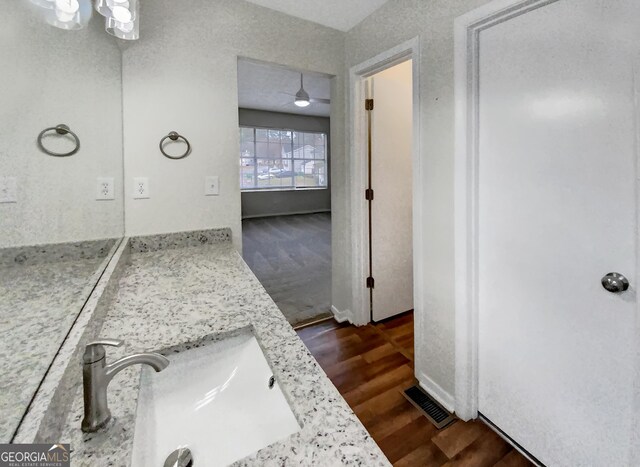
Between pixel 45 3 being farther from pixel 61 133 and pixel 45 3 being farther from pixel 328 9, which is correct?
pixel 328 9

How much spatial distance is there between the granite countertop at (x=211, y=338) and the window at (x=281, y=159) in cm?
657

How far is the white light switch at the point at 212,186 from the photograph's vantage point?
1.91 meters

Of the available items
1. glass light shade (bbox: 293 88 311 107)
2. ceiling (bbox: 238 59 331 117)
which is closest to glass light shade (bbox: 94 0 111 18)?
ceiling (bbox: 238 59 331 117)

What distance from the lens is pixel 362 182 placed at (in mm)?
2430

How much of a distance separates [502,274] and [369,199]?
121 centimetres

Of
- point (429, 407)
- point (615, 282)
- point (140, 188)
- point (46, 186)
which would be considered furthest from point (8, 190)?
point (429, 407)

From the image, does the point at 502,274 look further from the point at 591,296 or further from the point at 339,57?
the point at 339,57

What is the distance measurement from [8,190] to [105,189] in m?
0.76

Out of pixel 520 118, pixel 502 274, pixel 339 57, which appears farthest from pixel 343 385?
pixel 339 57

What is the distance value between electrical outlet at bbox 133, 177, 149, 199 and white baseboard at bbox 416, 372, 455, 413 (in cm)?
192

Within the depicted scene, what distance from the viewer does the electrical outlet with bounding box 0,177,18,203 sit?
0.69 meters

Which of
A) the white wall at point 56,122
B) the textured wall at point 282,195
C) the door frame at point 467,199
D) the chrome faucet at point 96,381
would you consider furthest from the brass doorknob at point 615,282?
the textured wall at point 282,195

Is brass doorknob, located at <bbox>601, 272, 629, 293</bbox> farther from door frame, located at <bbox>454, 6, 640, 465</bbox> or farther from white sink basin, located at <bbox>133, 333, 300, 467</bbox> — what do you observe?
white sink basin, located at <bbox>133, 333, 300, 467</bbox>

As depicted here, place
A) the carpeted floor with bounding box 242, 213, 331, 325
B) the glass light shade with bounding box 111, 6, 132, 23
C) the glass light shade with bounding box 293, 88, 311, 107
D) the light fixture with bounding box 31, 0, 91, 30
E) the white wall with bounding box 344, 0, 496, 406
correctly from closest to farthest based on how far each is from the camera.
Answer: the light fixture with bounding box 31, 0, 91, 30 → the glass light shade with bounding box 111, 6, 132, 23 → the white wall with bounding box 344, 0, 496, 406 → the carpeted floor with bounding box 242, 213, 331, 325 → the glass light shade with bounding box 293, 88, 311, 107
